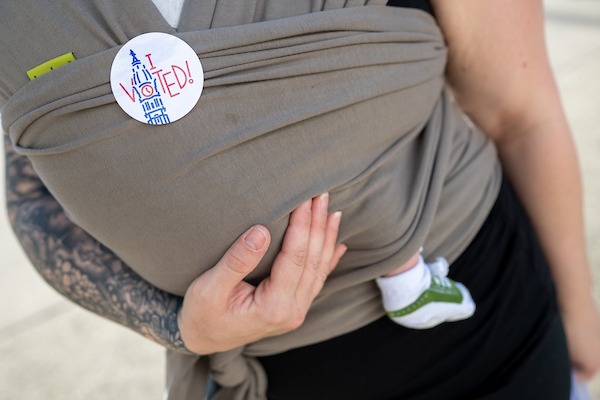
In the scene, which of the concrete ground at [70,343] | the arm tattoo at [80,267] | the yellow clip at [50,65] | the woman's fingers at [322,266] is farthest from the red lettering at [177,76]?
the concrete ground at [70,343]

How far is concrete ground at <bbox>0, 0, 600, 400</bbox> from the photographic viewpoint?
3.18m

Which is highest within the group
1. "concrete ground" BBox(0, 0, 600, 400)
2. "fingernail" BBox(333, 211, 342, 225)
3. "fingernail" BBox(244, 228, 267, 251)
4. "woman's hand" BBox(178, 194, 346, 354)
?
"fingernail" BBox(244, 228, 267, 251)

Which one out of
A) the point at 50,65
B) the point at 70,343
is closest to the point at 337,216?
the point at 50,65

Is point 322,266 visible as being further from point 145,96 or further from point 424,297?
point 145,96

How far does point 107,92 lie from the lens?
3.48 feet

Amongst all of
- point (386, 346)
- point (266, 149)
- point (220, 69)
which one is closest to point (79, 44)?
point (220, 69)

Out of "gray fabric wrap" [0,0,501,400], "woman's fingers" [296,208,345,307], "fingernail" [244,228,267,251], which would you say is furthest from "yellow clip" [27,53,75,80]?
"woman's fingers" [296,208,345,307]

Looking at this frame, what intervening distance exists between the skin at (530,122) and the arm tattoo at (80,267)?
806 mm

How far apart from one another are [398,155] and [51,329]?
9.52ft

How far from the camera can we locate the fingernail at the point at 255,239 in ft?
3.58

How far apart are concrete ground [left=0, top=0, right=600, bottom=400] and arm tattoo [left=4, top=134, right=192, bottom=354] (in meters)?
1.73

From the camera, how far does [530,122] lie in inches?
59.0

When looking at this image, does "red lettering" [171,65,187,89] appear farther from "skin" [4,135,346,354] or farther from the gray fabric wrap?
"skin" [4,135,346,354]

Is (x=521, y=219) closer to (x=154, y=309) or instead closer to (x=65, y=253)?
(x=154, y=309)
